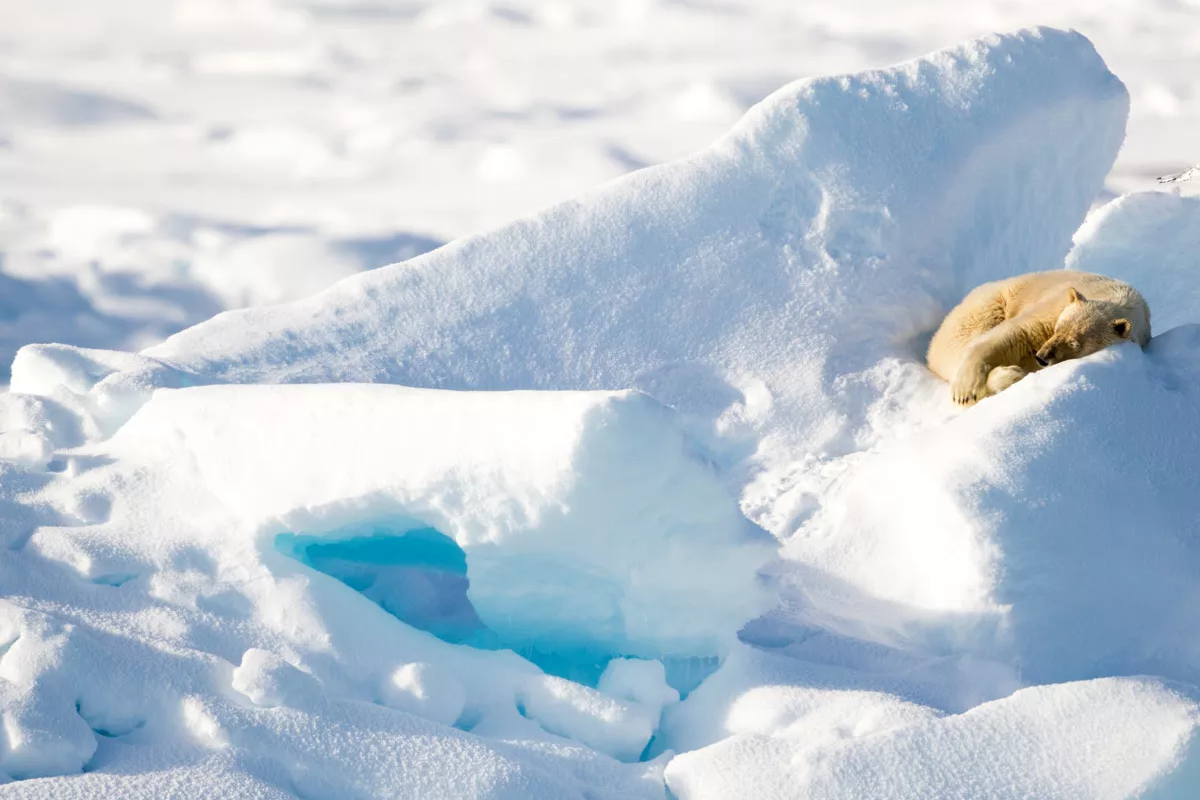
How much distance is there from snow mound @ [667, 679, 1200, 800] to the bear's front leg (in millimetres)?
2174

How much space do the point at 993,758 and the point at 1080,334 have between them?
2.83m

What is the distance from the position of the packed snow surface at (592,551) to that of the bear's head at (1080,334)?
0.37 metres

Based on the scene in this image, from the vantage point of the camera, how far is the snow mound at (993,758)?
3516mm

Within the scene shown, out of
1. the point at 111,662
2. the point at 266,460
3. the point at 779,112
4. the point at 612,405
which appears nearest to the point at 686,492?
the point at 612,405

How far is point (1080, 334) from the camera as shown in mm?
5930

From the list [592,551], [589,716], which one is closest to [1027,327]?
[592,551]

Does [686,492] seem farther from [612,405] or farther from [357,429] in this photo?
[357,429]

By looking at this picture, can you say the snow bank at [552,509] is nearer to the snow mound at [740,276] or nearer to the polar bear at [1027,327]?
the snow mound at [740,276]

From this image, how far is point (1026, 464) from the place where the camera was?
466cm

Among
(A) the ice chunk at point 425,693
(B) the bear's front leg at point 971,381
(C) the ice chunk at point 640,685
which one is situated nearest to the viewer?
(A) the ice chunk at point 425,693

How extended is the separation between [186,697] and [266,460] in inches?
46.4

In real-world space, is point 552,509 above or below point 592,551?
above

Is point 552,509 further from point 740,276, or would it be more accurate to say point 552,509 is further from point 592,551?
point 740,276

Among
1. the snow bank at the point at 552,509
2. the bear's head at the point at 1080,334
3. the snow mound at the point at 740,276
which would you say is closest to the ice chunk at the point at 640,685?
the snow bank at the point at 552,509
